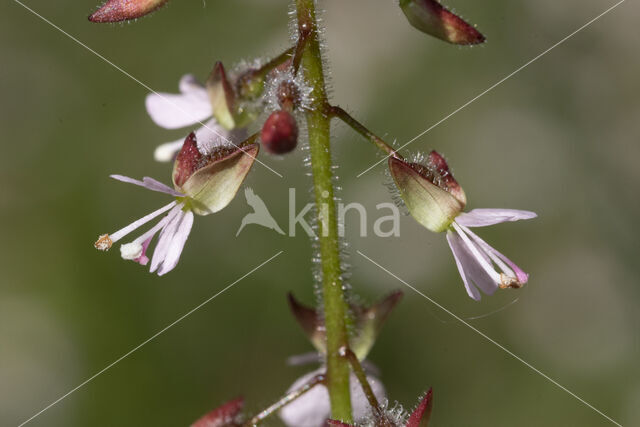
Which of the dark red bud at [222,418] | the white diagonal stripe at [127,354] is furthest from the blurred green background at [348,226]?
the dark red bud at [222,418]

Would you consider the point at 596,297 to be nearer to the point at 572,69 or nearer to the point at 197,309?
the point at 572,69

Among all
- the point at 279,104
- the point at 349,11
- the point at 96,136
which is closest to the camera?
the point at 279,104

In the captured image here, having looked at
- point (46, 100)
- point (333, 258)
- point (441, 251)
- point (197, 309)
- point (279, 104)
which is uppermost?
point (46, 100)

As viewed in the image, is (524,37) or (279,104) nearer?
(279,104)

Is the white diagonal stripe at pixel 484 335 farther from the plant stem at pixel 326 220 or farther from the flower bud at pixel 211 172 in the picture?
the flower bud at pixel 211 172

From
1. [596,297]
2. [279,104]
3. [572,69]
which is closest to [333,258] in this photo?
[279,104]

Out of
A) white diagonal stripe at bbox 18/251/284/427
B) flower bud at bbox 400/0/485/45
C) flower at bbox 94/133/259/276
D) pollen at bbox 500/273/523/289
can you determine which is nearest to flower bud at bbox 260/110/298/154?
flower at bbox 94/133/259/276

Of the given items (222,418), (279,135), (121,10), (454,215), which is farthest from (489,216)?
(121,10)

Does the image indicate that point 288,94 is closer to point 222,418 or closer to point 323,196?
point 323,196
